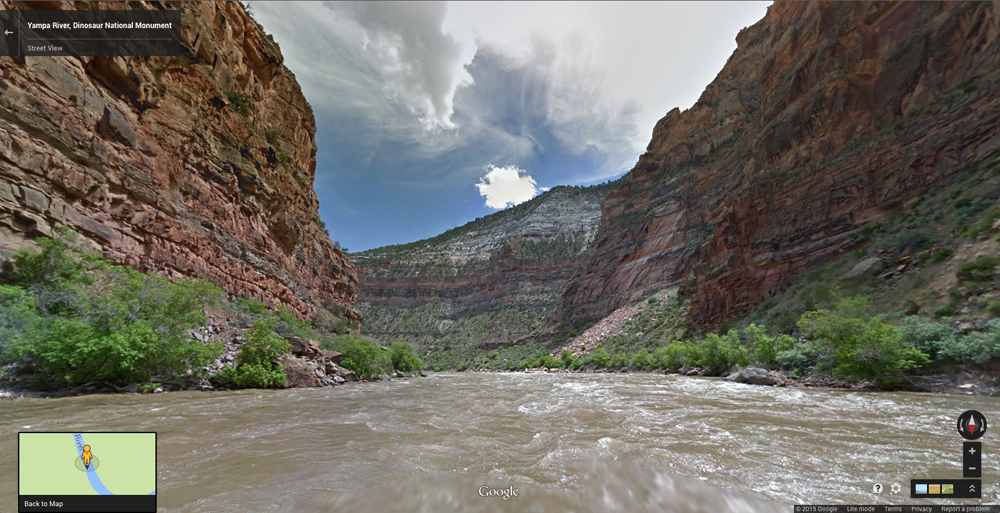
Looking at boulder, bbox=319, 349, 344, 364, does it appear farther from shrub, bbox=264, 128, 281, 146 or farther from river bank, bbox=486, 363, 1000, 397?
river bank, bbox=486, 363, 1000, 397

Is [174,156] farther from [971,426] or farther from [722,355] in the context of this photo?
[722,355]

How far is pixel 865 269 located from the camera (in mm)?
17672

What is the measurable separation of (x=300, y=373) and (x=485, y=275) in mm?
83052

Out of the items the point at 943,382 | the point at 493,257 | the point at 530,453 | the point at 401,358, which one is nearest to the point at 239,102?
the point at 401,358

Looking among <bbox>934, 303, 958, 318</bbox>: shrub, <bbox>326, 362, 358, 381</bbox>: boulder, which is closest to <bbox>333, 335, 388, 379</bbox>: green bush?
<bbox>326, 362, 358, 381</bbox>: boulder

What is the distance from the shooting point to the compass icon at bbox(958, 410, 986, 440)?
4545 mm

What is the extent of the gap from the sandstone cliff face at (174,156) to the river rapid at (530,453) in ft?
27.6

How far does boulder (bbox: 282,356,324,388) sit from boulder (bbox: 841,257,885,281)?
26.2 m

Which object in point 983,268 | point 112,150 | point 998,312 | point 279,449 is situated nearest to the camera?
point 279,449

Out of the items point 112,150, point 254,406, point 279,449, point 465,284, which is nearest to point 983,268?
point 279,449

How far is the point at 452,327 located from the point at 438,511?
3349 inches

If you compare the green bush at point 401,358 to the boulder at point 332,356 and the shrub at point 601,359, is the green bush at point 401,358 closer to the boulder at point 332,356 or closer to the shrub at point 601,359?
the boulder at point 332,356

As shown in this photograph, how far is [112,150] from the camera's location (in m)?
13.4

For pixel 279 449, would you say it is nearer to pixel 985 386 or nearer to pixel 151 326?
pixel 151 326
